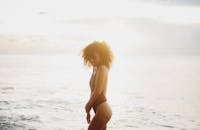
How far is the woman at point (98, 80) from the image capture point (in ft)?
18.1

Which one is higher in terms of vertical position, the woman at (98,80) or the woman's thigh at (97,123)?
the woman at (98,80)

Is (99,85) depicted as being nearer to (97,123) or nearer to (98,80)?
(98,80)

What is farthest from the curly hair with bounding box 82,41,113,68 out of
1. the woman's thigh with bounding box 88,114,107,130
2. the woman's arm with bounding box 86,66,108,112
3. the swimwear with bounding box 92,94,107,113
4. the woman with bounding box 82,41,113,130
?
the woman's thigh with bounding box 88,114,107,130

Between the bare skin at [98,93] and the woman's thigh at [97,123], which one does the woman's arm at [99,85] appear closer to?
the bare skin at [98,93]

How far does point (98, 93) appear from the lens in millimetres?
5488

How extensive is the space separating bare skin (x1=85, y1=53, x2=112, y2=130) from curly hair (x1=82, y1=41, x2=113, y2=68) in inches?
3.0

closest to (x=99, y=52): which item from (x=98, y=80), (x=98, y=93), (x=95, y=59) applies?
(x=95, y=59)

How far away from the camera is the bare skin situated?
5488 mm

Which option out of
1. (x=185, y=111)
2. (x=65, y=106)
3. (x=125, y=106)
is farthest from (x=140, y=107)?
(x=65, y=106)

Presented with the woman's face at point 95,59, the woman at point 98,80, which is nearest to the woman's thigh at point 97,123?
the woman at point 98,80

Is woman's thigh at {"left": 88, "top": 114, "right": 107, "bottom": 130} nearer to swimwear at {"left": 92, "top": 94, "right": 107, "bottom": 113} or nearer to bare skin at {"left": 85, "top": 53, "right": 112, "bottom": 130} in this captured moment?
bare skin at {"left": 85, "top": 53, "right": 112, "bottom": 130}

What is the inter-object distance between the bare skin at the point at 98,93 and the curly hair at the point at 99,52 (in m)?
0.08

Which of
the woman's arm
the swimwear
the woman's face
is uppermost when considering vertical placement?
the woman's face

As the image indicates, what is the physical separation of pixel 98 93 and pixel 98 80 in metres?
0.20
